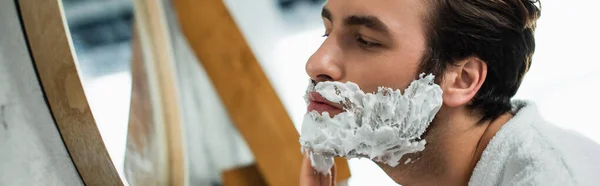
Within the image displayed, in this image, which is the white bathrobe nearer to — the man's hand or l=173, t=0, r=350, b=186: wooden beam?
the man's hand

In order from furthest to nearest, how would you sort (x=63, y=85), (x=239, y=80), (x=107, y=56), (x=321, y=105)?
(x=239, y=80), (x=107, y=56), (x=321, y=105), (x=63, y=85)

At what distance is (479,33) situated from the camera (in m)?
0.61

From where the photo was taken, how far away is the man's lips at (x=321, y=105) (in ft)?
1.96

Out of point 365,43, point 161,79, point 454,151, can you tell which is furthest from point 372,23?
point 161,79

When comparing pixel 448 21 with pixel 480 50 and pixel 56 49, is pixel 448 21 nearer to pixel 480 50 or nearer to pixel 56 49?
pixel 480 50

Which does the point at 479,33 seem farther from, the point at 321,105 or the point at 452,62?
the point at 321,105

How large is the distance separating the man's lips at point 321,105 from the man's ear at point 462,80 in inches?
4.4

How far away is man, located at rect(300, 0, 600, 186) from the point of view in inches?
23.3

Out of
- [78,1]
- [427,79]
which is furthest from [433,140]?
[78,1]

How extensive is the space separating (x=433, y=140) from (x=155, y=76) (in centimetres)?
34

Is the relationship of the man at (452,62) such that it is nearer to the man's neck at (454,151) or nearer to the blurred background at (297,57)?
the man's neck at (454,151)

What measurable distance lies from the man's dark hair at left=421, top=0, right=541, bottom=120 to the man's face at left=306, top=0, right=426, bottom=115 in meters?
0.02

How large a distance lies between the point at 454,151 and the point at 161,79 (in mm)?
355

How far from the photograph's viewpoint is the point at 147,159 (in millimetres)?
698
